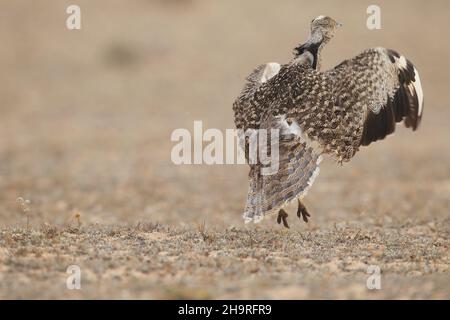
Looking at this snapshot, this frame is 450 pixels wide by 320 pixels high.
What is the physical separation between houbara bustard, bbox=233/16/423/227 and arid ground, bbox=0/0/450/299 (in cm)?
81

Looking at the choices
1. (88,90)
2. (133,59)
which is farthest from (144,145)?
(133,59)

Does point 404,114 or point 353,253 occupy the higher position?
point 404,114

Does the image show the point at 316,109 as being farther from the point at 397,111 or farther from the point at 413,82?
the point at 413,82

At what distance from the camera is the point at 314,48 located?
8914mm

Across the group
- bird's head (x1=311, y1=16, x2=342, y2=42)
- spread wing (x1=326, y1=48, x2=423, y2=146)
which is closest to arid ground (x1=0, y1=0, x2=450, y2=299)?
spread wing (x1=326, y1=48, x2=423, y2=146)

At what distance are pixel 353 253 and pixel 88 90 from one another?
20.7 metres

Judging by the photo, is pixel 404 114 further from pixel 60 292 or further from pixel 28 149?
pixel 28 149

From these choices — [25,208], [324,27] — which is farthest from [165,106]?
[324,27]

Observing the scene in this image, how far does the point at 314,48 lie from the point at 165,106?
16697 mm

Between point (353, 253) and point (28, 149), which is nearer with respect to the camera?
point (353, 253)

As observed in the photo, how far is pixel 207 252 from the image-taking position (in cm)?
748

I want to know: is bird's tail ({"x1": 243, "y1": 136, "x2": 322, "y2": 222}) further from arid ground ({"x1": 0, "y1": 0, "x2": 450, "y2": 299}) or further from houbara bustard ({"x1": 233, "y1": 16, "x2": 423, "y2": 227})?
arid ground ({"x1": 0, "y1": 0, "x2": 450, "y2": 299})

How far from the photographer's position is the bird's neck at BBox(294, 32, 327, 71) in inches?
348
